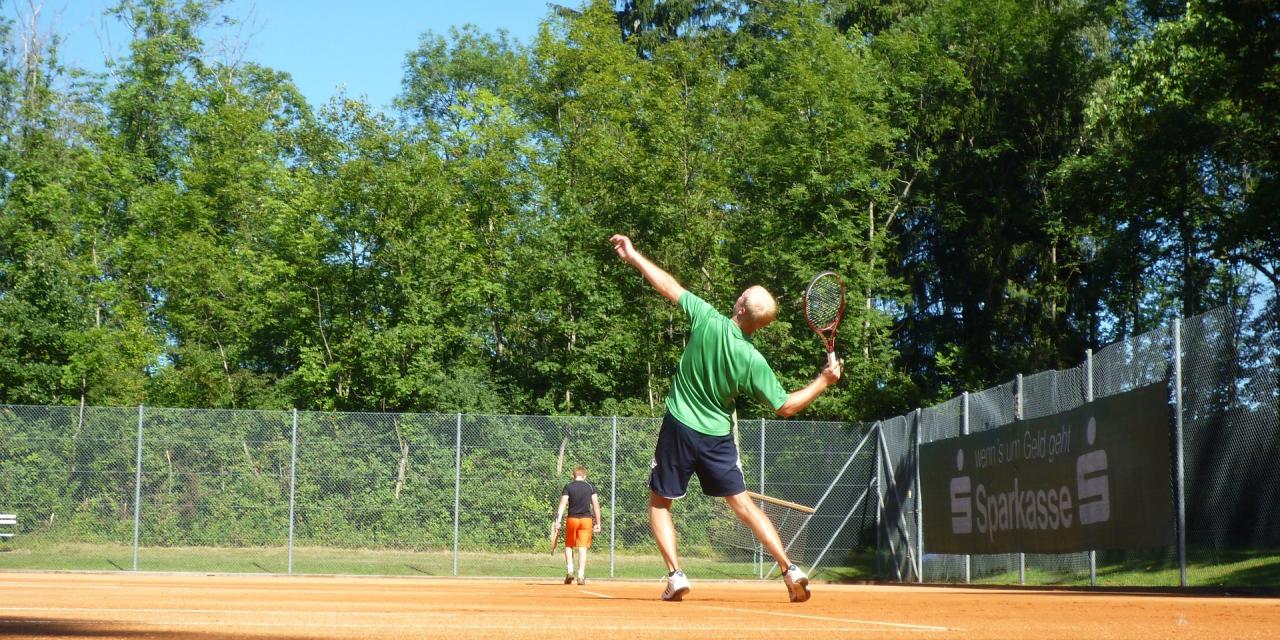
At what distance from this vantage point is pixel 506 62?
1774 inches

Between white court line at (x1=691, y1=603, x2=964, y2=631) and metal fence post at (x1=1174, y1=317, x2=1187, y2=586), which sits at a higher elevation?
metal fence post at (x1=1174, y1=317, x2=1187, y2=586)

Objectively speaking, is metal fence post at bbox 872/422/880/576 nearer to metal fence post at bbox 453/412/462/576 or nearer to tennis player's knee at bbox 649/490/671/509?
metal fence post at bbox 453/412/462/576

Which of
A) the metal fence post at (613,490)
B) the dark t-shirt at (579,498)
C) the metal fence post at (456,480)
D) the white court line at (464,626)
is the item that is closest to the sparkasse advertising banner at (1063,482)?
the dark t-shirt at (579,498)

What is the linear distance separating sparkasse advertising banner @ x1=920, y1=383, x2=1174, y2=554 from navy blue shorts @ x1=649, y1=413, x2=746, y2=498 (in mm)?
5626

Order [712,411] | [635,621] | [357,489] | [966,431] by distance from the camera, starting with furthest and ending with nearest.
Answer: [357,489] < [966,431] < [712,411] < [635,621]

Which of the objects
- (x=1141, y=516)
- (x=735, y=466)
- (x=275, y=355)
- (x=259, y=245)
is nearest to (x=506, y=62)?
(x=259, y=245)

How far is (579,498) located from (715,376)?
11.3 metres

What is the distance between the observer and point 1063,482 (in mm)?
13852

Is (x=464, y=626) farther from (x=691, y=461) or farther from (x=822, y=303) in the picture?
(x=822, y=303)

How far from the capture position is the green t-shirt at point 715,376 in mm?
7664

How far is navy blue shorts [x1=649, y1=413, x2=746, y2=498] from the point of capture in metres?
7.70

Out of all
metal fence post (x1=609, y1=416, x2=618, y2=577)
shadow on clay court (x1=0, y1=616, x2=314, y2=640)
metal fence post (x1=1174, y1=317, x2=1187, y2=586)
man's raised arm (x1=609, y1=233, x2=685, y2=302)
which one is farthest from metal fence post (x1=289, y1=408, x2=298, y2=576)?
shadow on clay court (x1=0, y1=616, x2=314, y2=640)

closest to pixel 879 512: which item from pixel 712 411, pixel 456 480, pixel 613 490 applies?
pixel 613 490

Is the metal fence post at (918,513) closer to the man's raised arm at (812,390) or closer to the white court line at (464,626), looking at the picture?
the man's raised arm at (812,390)
